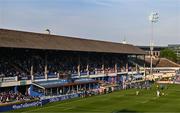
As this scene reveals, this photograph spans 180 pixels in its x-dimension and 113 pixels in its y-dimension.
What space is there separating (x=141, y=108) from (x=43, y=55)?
24.4 metres

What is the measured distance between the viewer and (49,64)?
66.1 m

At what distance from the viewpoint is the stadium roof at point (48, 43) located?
5309 centimetres

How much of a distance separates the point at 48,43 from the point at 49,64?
4.90 meters

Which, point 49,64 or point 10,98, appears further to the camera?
point 49,64

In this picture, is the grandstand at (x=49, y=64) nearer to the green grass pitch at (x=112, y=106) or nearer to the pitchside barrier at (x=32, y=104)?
the pitchside barrier at (x=32, y=104)

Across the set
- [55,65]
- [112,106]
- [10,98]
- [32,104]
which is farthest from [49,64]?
[112,106]

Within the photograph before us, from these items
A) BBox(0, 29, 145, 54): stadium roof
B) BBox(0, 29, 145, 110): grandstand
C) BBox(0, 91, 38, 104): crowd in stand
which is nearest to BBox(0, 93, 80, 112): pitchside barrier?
BBox(0, 91, 38, 104): crowd in stand

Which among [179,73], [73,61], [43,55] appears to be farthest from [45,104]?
[179,73]

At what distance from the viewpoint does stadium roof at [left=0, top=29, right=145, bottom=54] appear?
2090 inches

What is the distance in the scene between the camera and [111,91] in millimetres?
66750

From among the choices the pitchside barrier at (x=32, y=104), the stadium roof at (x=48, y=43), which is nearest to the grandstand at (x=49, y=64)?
the stadium roof at (x=48, y=43)

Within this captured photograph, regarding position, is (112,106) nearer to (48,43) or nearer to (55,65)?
(48,43)

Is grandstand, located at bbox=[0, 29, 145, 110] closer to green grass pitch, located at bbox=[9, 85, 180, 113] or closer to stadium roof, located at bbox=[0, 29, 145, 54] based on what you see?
stadium roof, located at bbox=[0, 29, 145, 54]

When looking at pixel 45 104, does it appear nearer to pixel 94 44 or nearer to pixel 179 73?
pixel 94 44
